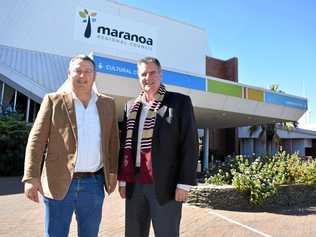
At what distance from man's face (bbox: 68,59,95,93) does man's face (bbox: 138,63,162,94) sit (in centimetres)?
46

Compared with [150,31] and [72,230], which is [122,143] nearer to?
[72,230]

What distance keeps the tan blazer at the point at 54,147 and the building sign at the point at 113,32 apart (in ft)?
76.0

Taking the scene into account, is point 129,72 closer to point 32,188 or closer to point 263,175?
point 263,175

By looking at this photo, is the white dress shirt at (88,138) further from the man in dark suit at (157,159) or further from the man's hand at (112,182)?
the man in dark suit at (157,159)

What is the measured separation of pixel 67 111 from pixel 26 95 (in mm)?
16001

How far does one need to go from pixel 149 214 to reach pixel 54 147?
1021 mm

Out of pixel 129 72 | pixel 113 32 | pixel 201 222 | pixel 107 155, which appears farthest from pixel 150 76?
pixel 113 32

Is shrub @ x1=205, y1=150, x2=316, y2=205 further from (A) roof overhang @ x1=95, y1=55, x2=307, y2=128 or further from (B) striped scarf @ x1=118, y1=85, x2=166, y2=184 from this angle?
(A) roof overhang @ x1=95, y1=55, x2=307, y2=128

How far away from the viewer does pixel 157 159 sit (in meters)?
2.89

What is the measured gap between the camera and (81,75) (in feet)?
9.28

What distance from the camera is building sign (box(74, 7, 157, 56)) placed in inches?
993

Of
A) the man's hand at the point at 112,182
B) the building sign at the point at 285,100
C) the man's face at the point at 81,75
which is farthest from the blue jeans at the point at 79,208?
the building sign at the point at 285,100

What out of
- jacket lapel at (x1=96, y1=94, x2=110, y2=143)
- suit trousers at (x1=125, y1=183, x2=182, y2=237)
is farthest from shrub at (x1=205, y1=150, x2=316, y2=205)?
jacket lapel at (x1=96, y1=94, x2=110, y2=143)

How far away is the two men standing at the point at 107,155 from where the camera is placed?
8.81 feet
